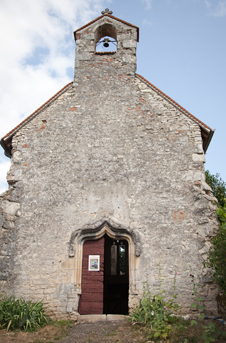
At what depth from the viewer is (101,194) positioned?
8859mm

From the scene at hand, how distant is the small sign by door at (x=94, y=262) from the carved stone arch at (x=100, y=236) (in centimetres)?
29

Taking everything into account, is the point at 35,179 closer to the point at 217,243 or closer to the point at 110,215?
the point at 110,215

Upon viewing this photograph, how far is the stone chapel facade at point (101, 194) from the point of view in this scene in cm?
803

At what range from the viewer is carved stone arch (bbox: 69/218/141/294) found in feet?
26.7

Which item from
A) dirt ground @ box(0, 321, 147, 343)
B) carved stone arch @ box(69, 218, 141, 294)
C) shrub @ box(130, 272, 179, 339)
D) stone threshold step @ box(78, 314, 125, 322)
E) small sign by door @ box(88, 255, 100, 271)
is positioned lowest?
dirt ground @ box(0, 321, 147, 343)

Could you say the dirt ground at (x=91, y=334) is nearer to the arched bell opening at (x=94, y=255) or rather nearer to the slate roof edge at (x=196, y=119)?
the arched bell opening at (x=94, y=255)

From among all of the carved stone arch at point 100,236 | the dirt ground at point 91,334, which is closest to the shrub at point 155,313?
the dirt ground at point 91,334

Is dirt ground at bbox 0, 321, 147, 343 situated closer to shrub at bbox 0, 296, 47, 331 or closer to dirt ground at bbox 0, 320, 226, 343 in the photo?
dirt ground at bbox 0, 320, 226, 343

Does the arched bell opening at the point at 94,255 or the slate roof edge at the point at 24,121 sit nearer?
the arched bell opening at the point at 94,255

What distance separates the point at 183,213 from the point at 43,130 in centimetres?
501

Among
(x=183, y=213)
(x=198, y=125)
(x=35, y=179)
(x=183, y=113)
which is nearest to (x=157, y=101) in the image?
(x=183, y=113)

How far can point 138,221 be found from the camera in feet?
27.7

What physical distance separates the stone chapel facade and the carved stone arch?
3cm

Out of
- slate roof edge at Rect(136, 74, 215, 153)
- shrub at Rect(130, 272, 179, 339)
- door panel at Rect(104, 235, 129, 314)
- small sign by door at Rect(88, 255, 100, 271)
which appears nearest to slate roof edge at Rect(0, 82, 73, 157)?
slate roof edge at Rect(136, 74, 215, 153)
